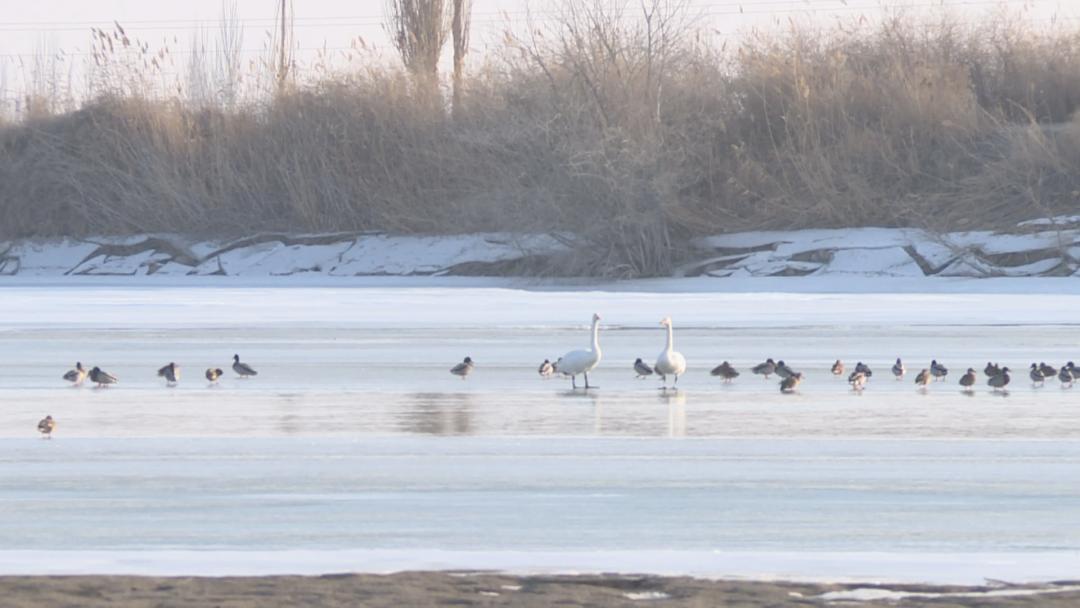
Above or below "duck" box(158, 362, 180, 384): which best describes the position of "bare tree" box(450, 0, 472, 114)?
above

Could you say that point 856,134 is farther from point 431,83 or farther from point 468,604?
point 468,604

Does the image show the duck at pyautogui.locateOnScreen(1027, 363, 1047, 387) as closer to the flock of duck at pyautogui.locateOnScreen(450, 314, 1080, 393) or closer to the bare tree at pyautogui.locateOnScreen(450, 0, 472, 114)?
the flock of duck at pyautogui.locateOnScreen(450, 314, 1080, 393)

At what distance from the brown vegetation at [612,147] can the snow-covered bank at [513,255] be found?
0.53 meters

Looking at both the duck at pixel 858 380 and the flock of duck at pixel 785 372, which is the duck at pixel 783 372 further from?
the duck at pixel 858 380

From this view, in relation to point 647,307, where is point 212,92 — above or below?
above

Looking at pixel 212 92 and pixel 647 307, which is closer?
pixel 647 307

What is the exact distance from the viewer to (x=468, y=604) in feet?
17.5

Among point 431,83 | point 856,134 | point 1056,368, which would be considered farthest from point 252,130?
point 1056,368

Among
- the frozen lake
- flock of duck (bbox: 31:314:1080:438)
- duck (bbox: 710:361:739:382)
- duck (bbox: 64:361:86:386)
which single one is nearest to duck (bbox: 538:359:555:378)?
flock of duck (bbox: 31:314:1080:438)

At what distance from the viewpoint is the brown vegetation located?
29.6m

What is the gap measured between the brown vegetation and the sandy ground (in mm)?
23506

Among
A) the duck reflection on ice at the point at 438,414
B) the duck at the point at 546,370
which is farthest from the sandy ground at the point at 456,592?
the duck at the point at 546,370

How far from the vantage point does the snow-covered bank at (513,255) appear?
1085 inches

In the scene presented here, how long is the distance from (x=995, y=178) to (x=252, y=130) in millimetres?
15117
